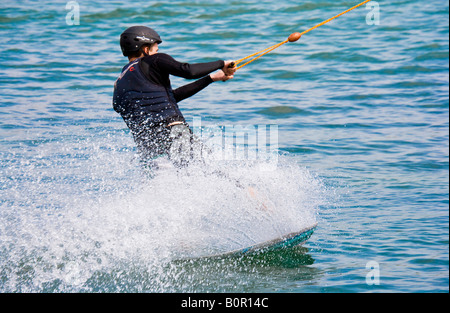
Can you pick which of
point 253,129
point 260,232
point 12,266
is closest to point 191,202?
point 260,232

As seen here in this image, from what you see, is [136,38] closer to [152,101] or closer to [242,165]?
[152,101]

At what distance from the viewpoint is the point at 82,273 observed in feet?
18.9

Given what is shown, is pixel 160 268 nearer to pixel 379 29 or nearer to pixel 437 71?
pixel 437 71

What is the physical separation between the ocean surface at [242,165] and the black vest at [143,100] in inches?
17.8

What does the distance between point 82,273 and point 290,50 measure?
34.2 ft

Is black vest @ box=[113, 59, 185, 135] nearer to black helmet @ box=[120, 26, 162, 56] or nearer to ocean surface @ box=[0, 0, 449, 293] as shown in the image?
black helmet @ box=[120, 26, 162, 56]

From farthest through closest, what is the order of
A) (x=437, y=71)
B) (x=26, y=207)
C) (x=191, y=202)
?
1. (x=437, y=71)
2. (x=26, y=207)
3. (x=191, y=202)

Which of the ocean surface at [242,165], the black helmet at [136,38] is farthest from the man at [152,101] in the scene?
the ocean surface at [242,165]

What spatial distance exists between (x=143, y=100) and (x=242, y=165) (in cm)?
228

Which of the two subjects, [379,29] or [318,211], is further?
[379,29]

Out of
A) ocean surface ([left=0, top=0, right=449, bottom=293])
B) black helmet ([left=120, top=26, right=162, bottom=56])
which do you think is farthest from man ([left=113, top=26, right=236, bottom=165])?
ocean surface ([left=0, top=0, right=449, bottom=293])

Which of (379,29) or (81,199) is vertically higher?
(379,29)

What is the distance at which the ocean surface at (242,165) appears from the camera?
19.6 feet

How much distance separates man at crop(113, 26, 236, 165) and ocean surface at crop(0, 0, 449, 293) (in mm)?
239
